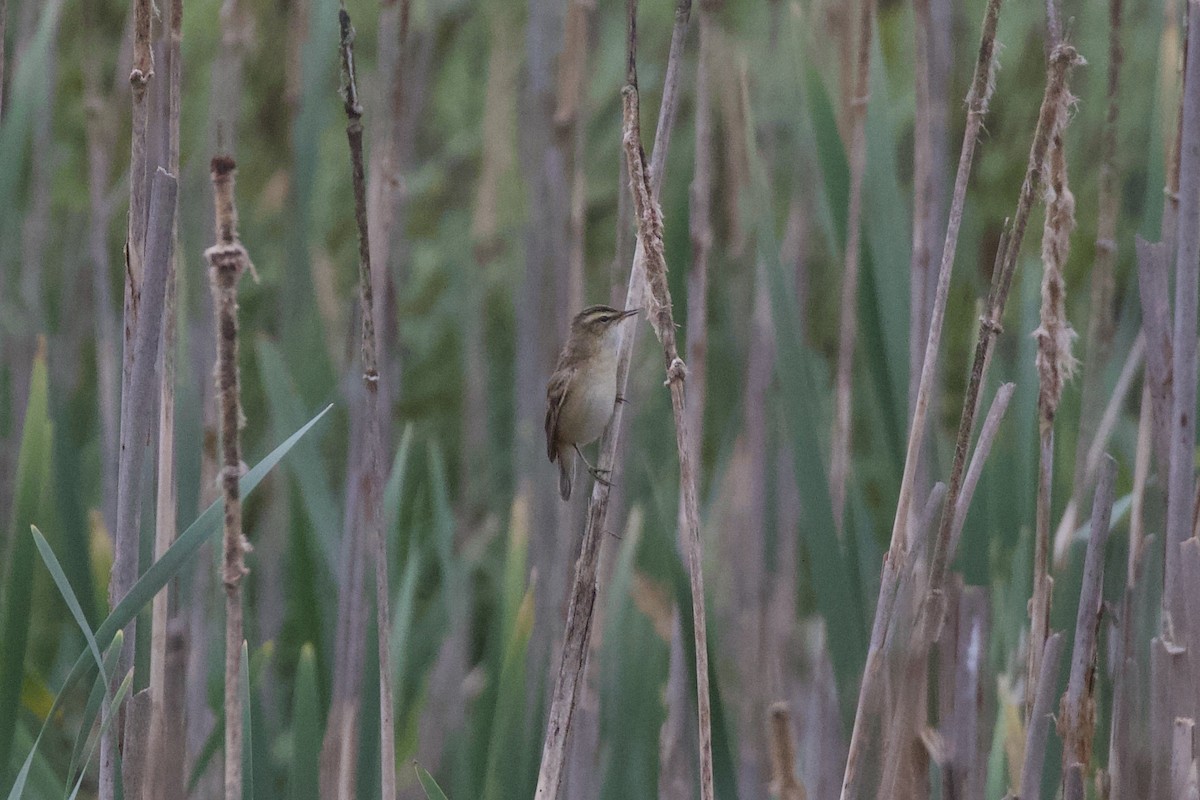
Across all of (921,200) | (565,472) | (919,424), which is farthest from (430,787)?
(565,472)

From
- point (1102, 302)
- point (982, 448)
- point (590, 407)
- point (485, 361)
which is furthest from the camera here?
point (485, 361)

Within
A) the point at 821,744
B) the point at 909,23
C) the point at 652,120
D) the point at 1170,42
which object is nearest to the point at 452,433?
the point at 652,120

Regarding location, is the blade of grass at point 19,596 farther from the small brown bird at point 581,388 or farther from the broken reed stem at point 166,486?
the small brown bird at point 581,388

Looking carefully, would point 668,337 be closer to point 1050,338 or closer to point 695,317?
point 1050,338

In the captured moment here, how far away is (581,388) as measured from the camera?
227 cm

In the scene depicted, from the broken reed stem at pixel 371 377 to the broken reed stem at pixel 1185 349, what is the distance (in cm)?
84

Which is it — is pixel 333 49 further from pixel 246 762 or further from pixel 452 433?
pixel 452 433

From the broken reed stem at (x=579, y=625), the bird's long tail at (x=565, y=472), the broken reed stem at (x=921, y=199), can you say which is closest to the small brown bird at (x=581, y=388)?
the bird's long tail at (x=565, y=472)

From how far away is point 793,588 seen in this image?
2.39 metres

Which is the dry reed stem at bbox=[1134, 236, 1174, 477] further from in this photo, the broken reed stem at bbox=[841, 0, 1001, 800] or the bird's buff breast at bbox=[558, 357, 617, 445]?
the bird's buff breast at bbox=[558, 357, 617, 445]

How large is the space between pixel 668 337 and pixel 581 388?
3.32 feet

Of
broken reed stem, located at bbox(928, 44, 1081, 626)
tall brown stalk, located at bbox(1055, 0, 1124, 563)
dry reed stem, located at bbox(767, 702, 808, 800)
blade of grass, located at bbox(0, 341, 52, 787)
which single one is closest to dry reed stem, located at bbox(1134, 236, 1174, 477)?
broken reed stem, located at bbox(928, 44, 1081, 626)

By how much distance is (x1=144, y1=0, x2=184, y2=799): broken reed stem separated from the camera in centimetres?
137

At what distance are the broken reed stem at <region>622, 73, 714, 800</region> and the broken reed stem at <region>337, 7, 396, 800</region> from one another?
0.25 m
